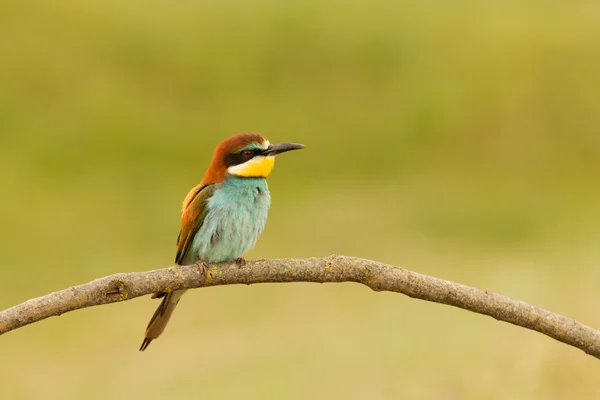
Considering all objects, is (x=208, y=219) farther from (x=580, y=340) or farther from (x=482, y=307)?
(x=580, y=340)

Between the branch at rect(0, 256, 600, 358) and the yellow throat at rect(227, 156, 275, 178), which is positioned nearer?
the branch at rect(0, 256, 600, 358)

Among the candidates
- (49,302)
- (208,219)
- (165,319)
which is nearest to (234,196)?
(208,219)

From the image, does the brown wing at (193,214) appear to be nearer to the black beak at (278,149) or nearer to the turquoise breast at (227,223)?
the turquoise breast at (227,223)

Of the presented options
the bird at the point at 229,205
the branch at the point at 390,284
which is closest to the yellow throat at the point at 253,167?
the bird at the point at 229,205

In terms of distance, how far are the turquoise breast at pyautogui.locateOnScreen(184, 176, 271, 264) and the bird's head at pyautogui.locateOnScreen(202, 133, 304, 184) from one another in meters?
0.03

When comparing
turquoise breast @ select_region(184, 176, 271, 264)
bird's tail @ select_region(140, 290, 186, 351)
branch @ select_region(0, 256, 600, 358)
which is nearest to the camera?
branch @ select_region(0, 256, 600, 358)

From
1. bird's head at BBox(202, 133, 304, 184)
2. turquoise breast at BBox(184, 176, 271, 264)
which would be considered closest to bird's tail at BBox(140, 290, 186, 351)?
turquoise breast at BBox(184, 176, 271, 264)

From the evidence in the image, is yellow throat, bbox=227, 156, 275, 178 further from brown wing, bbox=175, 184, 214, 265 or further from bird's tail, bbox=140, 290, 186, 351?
bird's tail, bbox=140, 290, 186, 351

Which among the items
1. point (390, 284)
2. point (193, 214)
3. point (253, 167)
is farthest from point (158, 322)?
point (390, 284)

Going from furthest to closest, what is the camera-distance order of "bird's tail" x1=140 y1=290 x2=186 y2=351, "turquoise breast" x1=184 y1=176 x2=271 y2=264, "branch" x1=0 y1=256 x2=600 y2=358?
"turquoise breast" x1=184 y1=176 x2=271 y2=264 → "bird's tail" x1=140 y1=290 x2=186 y2=351 → "branch" x1=0 y1=256 x2=600 y2=358

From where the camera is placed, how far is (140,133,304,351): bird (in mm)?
1785

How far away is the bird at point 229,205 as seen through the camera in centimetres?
178

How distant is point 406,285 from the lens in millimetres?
1317

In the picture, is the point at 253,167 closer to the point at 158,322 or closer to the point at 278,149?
the point at 278,149
